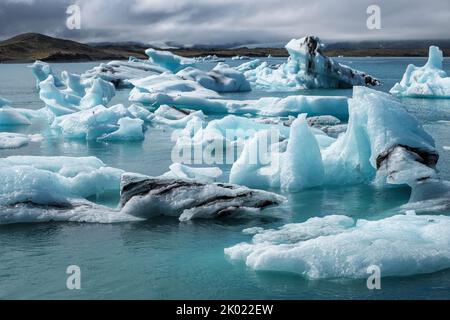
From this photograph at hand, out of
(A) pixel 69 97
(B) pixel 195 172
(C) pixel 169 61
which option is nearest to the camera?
(B) pixel 195 172

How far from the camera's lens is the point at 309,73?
38281 mm

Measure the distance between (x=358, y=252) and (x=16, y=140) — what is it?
12985 mm

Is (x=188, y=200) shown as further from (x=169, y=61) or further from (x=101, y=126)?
(x=169, y=61)

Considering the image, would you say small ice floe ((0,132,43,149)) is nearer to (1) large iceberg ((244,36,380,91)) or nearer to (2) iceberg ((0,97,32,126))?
(2) iceberg ((0,97,32,126))

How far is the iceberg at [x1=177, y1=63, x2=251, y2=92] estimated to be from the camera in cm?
3378

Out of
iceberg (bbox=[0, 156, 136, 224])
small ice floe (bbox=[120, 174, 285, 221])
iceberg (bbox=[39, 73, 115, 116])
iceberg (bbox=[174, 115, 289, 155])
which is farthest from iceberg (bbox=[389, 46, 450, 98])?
iceberg (bbox=[0, 156, 136, 224])

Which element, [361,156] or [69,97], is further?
[69,97]

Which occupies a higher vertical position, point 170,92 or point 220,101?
point 170,92

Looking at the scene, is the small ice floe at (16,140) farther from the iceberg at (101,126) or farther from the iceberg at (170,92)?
the iceberg at (170,92)

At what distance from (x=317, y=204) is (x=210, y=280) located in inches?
154

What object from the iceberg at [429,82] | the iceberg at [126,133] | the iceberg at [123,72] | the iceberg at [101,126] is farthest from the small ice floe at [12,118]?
the iceberg at [429,82]

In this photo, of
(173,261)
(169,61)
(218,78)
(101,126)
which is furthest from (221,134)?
(169,61)

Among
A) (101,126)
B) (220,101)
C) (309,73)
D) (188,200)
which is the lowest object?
(188,200)

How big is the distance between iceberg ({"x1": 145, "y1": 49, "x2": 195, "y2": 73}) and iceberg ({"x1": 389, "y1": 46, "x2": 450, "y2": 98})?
45.4ft
